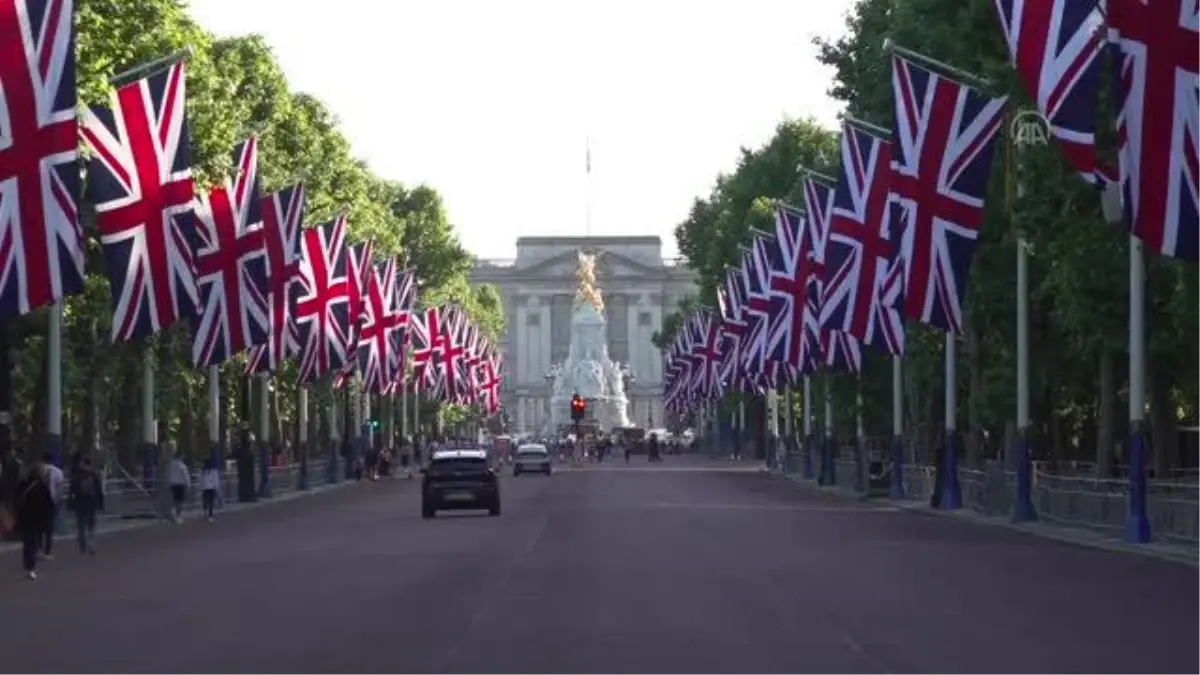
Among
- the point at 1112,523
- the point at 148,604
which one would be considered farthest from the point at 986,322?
the point at 148,604

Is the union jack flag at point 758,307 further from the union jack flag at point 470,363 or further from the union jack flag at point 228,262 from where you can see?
the union jack flag at point 470,363

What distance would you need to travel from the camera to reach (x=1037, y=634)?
82.3 ft

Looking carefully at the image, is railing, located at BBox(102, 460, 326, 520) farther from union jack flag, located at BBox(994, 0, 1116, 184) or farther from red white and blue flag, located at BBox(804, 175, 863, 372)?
union jack flag, located at BBox(994, 0, 1116, 184)

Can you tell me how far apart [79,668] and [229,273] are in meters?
36.3

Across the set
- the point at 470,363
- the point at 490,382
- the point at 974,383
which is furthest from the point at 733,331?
the point at 490,382

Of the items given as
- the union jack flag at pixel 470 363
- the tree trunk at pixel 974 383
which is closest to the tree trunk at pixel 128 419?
the tree trunk at pixel 974 383

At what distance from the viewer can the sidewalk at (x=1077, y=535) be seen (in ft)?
138

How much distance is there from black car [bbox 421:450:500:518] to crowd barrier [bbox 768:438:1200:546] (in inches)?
444

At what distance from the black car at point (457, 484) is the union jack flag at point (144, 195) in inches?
565

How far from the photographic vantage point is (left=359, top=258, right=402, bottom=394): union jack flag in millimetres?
86812

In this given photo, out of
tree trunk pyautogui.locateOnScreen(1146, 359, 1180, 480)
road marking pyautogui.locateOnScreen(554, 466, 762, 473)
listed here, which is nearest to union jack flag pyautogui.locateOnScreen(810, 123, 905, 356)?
tree trunk pyautogui.locateOnScreen(1146, 359, 1180, 480)

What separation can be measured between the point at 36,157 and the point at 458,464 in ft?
80.2

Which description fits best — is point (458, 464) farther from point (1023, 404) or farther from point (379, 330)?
point (379, 330)

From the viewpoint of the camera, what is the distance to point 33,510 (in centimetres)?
3822
